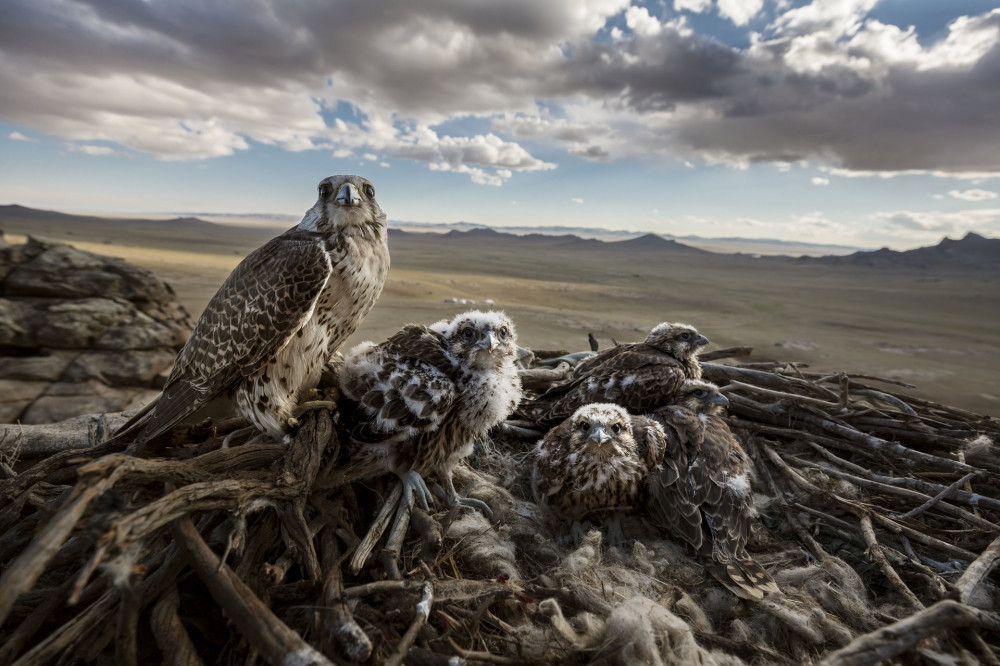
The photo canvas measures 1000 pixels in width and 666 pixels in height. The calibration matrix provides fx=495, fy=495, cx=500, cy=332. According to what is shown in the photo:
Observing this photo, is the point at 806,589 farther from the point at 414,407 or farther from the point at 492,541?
the point at 414,407

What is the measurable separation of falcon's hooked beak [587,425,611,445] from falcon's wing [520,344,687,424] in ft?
2.77

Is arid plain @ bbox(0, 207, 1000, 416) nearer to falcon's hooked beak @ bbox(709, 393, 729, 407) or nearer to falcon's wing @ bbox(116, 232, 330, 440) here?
falcon's hooked beak @ bbox(709, 393, 729, 407)

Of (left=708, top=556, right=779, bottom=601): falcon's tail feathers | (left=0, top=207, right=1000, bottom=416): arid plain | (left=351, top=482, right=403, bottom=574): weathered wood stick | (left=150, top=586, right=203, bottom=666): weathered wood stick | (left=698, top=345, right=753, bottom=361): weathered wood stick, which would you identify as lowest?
(left=0, top=207, right=1000, bottom=416): arid plain

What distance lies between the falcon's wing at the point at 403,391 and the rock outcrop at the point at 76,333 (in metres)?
6.94

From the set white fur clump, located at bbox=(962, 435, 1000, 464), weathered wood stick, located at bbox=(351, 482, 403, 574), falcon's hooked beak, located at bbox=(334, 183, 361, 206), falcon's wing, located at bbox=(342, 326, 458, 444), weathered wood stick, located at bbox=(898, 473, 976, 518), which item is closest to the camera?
weathered wood stick, located at bbox=(351, 482, 403, 574)

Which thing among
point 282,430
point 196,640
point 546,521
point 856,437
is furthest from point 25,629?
point 856,437

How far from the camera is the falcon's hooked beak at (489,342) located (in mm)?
2586

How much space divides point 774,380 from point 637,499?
84.8 inches

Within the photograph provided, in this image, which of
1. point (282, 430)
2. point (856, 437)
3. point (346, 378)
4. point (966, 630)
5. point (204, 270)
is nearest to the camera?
point (966, 630)

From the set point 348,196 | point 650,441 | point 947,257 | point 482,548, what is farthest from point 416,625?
point 947,257

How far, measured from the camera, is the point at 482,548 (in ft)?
7.58

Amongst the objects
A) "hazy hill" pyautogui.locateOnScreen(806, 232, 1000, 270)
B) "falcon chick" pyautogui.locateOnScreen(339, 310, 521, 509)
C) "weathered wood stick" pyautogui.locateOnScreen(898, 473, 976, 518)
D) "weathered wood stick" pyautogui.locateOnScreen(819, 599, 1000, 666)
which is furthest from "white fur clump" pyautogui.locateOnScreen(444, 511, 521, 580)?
"hazy hill" pyautogui.locateOnScreen(806, 232, 1000, 270)

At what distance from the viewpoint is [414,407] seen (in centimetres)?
249

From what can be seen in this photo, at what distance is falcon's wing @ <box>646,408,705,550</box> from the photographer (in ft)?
8.45
